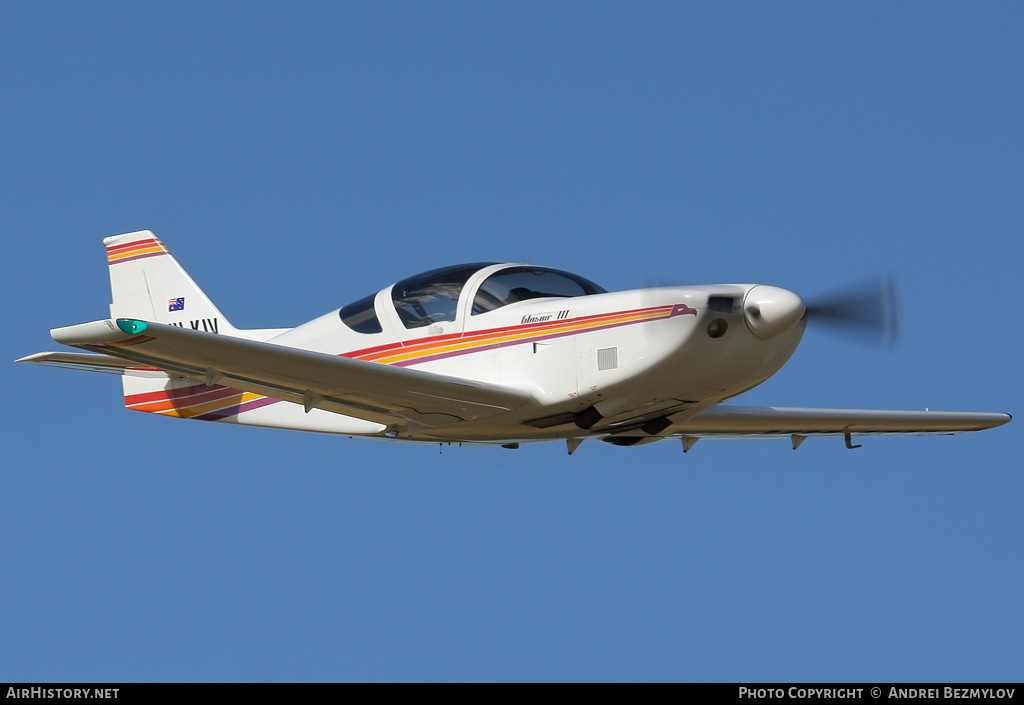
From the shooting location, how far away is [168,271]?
15805 millimetres

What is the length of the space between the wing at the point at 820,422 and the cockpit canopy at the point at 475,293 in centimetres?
279

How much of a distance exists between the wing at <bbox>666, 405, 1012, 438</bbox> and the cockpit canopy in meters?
2.79

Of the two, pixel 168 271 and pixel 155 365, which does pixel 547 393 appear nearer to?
pixel 155 365

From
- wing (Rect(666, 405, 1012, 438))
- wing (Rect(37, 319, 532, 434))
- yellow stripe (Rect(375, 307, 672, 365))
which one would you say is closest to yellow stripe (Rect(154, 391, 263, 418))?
wing (Rect(37, 319, 532, 434))

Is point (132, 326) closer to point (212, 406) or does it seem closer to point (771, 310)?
point (212, 406)

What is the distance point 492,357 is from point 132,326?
3.81 meters

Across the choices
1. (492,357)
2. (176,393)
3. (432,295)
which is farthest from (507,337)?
(176,393)

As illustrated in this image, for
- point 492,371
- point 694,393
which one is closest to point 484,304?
point 492,371

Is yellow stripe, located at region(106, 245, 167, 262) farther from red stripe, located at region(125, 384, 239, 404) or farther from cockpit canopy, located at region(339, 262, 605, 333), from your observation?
cockpit canopy, located at region(339, 262, 605, 333)

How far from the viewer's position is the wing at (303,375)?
10203 millimetres

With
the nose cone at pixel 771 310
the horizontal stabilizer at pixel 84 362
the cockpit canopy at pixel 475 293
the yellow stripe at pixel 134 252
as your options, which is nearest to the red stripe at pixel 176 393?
the horizontal stabilizer at pixel 84 362

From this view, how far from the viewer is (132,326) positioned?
9852mm

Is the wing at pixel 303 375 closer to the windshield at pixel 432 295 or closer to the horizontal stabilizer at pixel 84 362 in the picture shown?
the horizontal stabilizer at pixel 84 362
